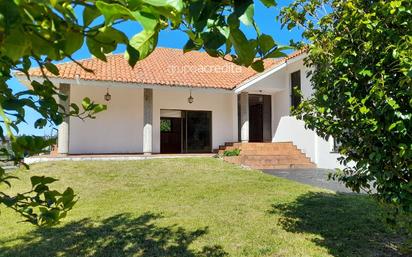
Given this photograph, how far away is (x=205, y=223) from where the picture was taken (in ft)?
21.2

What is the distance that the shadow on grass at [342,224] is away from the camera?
5230 mm

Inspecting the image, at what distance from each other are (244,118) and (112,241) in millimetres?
13411

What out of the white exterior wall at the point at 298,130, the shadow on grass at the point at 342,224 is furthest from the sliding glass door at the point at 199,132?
the shadow on grass at the point at 342,224

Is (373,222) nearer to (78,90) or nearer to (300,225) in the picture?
(300,225)

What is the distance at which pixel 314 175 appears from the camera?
42.8 ft

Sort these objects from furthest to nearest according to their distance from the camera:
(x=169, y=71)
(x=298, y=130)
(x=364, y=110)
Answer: (x=169, y=71) → (x=298, y=130) → (x=364, y=110)

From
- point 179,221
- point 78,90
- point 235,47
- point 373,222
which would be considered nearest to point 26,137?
point 235,47

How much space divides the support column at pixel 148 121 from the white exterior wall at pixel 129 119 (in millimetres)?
1117

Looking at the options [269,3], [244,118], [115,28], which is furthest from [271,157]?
[115,28]

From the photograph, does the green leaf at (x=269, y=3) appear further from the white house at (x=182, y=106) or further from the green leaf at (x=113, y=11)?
the white house at (x=182, y=106)

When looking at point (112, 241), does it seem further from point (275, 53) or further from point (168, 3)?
point (168, 3)

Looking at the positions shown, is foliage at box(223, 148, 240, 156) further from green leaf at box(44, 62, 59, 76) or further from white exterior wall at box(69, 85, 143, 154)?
green leaf at box(44, 62, 59, 76)

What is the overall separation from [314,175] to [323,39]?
9594mm

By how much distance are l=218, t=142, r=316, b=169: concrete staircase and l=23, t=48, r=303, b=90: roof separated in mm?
3545
